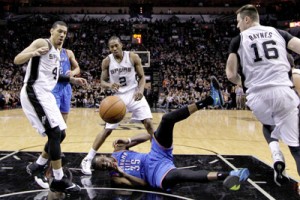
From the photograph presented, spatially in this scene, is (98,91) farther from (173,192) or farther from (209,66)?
(173,192)

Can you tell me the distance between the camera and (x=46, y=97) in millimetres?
3719

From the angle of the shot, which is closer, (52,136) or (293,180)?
(52,136)

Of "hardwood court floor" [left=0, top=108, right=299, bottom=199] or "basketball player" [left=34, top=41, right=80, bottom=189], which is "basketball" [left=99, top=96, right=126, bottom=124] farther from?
"hardwood court floor" [left=0, top=108, right=299, bottom=199]

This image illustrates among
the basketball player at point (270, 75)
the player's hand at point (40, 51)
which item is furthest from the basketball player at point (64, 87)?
the basketball player at point (270, 75)

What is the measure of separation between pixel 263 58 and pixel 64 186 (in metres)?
2.30

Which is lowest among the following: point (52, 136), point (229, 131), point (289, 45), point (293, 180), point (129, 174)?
point (229, 131)

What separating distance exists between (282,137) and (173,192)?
125 cm

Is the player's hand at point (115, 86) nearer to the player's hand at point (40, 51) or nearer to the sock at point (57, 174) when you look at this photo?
the player's hand at point (40, 51)

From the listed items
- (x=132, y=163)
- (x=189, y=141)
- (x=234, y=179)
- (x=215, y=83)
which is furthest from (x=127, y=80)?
(x=189, y=141)

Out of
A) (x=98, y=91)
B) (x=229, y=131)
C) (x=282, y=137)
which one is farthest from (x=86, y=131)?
(x=98, y=91)

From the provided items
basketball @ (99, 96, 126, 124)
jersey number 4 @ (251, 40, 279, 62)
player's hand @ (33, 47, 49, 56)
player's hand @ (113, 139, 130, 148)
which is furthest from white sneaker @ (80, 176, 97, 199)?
jersey number 4 @ (251, 40, 279, 62)

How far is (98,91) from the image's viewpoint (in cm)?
1834

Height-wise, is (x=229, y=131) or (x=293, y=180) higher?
(x=293, y=180)

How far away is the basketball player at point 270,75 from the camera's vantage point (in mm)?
3020
